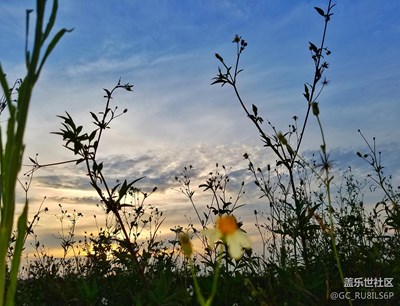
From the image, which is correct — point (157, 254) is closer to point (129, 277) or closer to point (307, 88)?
point (129, 277)

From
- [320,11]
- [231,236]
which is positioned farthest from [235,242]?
[320,11]

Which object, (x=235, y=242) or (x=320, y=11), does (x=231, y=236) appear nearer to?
(x=235, y=242)

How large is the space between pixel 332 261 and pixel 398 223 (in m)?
0.72

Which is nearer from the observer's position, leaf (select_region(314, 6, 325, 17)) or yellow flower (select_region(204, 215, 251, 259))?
yellow flower (select_region(204, 215, 251, 259))

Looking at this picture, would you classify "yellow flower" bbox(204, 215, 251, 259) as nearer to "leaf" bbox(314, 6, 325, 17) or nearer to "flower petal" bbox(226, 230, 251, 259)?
"flower petal" bbox(226, 230, 251, 259)

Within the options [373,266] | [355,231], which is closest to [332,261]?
[373,266]

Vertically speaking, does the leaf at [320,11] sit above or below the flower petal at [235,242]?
above

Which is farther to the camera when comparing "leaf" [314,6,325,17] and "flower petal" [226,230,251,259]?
"leaf" [314,6,325,17]

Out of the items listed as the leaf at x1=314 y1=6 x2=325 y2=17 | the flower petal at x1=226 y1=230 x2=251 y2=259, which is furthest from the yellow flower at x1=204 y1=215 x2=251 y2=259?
the leaf at x1=314 y1=6 x2=325 y2=17

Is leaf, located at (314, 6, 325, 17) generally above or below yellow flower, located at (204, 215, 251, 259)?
above

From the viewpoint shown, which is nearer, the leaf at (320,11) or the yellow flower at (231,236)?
the yellow flower at (231,236)

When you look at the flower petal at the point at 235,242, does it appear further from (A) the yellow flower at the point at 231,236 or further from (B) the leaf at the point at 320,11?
(B) the leaf at the point at 320,11

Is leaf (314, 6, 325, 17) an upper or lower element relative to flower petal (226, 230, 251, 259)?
upper

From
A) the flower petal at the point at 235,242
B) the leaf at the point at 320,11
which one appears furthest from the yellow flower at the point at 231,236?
the leaf at the point at 320,11
